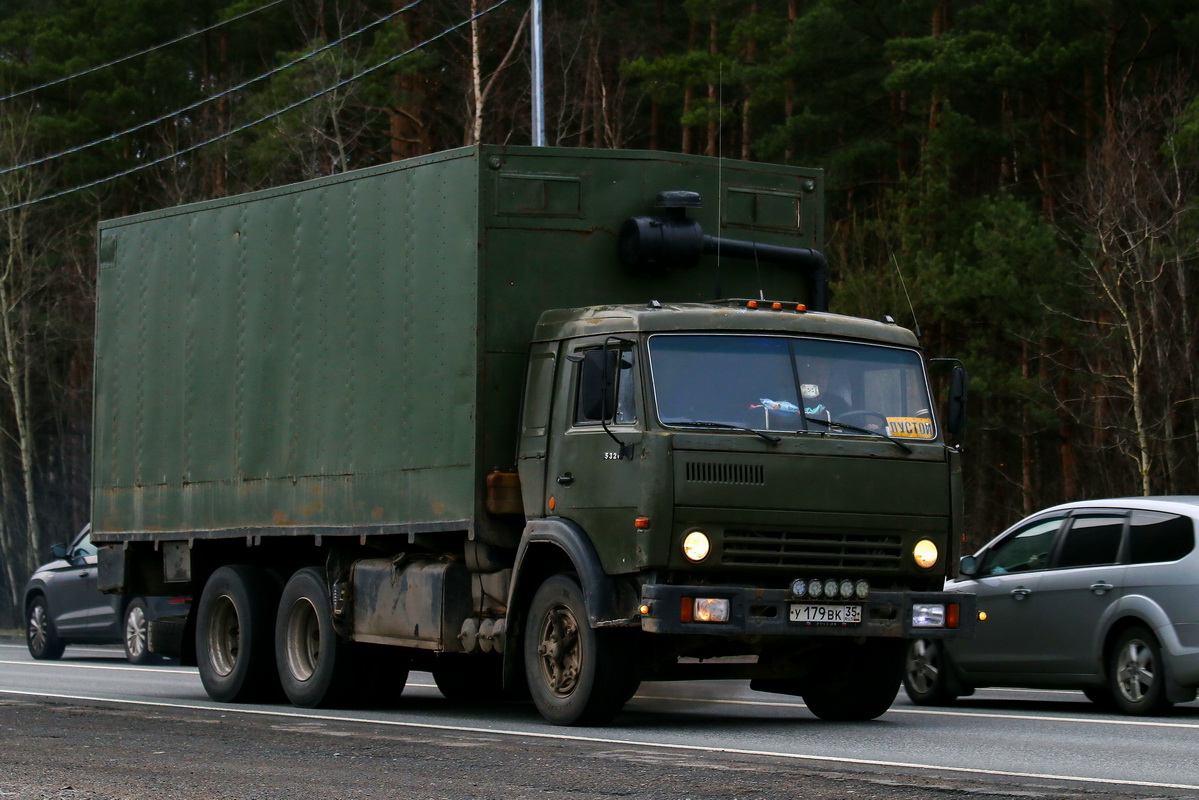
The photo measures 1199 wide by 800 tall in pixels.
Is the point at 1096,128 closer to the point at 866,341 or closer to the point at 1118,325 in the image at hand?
the point at 1118,325

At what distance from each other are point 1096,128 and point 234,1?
883 inches

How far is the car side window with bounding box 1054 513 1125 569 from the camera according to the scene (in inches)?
571

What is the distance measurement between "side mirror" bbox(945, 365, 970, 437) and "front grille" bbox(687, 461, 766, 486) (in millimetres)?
1654

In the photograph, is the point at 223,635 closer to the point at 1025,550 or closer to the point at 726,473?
the point at 726,473

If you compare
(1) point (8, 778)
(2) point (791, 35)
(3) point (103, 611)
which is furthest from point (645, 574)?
(2) point (791, 35)

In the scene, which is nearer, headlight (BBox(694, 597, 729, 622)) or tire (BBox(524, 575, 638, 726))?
headlight (BBox(694, 597, 729, 622))

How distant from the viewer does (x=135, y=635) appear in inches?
916

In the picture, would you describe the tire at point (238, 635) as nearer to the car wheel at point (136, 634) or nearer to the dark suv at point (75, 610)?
the car wheel at point (136, 634)

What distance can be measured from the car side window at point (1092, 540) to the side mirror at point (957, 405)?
2.48 meters

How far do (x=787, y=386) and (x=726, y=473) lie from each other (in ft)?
2.70

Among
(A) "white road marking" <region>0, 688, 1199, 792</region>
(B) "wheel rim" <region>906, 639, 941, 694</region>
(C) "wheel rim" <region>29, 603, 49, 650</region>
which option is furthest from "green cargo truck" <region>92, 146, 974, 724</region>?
(C) "wheel rim" <region>29, 603, 49, 650</region>

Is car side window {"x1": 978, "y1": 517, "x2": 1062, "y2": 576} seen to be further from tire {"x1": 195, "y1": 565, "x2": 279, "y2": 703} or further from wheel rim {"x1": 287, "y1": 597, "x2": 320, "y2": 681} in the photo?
tire {"x1": 195, "y1": 565, "x2": 279, "y2": 703}

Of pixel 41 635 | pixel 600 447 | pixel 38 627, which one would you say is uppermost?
pixel 600 447

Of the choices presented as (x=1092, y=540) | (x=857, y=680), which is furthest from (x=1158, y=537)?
(x=857, y=680)
